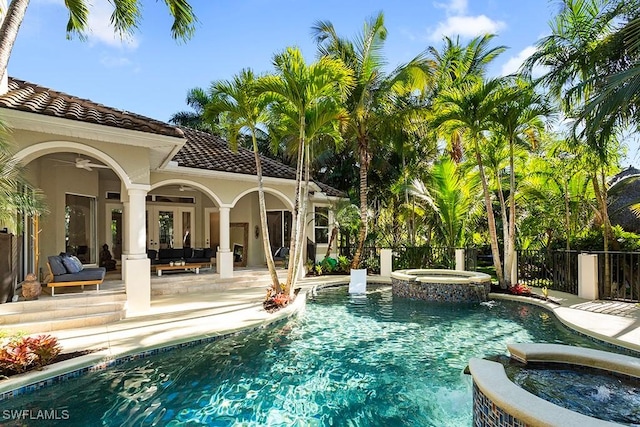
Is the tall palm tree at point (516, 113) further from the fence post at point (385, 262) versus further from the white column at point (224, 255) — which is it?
the white column at point (224, 255)

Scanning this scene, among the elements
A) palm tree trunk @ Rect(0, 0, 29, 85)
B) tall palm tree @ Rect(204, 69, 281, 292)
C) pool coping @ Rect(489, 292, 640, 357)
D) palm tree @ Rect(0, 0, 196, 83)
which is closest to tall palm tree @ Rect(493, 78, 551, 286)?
pool coping @ Rect(489, 292, 640, 357)

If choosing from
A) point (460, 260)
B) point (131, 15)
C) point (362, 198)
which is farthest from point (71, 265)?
point (460, 260)

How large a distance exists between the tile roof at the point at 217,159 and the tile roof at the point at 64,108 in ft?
10.9

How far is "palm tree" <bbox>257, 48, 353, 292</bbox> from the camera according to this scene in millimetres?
10266

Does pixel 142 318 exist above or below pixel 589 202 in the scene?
below

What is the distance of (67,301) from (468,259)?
584 inches

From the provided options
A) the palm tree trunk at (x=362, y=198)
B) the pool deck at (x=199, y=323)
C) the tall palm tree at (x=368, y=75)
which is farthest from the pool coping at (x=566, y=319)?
the tall palm tree at (x=368, y=75)

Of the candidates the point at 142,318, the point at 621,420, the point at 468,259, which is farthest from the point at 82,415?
the point at 468,259

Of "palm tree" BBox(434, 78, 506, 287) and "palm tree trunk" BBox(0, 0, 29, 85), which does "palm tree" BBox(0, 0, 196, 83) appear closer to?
"palm tree trunk" BBox(0, 0, 29, 85)

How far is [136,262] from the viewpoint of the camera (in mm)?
9812

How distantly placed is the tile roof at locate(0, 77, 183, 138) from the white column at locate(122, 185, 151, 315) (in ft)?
5.39

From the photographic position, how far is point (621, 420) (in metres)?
3.95

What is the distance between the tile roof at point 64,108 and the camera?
7.96 m

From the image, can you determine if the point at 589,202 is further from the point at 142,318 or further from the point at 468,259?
the point at 142,318
